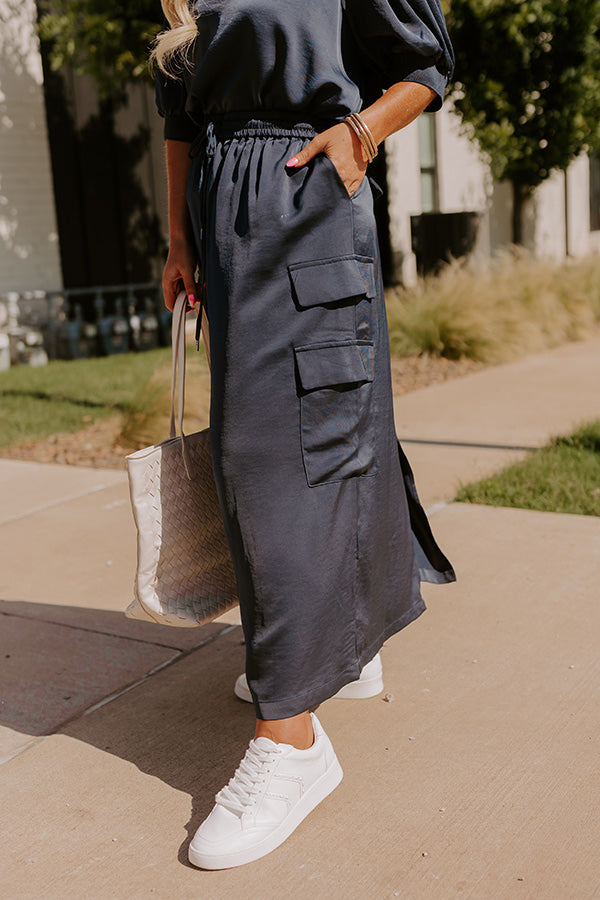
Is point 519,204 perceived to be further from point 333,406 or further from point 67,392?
point 333,406

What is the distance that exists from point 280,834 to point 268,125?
4.89ft

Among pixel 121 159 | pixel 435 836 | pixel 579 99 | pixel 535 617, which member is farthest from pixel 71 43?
pixel 435 836

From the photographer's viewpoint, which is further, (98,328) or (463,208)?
(463,208)

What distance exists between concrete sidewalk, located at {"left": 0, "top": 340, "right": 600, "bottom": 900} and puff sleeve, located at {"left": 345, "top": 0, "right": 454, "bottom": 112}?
1528 millimetres

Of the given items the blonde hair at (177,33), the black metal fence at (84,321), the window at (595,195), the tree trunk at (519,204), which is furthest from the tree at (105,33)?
the window at (595,195)

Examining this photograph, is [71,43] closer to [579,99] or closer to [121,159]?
[121,159]

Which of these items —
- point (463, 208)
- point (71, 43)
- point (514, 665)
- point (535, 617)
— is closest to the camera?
point (514, 665)

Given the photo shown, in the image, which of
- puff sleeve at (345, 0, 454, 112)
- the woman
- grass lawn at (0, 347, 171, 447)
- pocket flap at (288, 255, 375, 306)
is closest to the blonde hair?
the woman

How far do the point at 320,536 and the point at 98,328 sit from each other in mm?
8790

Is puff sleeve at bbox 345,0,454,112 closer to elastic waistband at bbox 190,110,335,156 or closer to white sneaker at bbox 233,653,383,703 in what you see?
elastic waistband at bbox 190,110,335,156

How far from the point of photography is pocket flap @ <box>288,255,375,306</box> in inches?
80.8

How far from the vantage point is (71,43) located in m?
8.68

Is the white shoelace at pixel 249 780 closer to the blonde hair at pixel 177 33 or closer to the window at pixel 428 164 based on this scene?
the blonde hair at pixel 177 33

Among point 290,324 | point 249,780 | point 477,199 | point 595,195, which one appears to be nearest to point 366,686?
point 249,780
